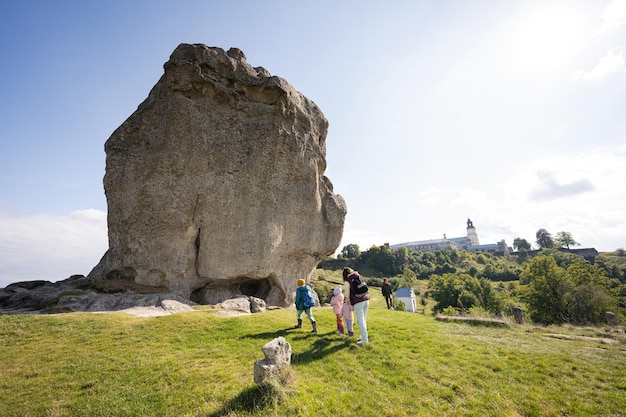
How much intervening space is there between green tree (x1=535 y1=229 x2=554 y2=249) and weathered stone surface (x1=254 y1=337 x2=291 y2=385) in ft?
638

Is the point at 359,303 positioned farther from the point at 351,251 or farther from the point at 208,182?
the point at 351,251

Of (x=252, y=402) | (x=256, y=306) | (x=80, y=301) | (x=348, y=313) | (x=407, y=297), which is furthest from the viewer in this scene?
(x=407, y=297)

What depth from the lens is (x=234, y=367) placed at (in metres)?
Answer: 9.14

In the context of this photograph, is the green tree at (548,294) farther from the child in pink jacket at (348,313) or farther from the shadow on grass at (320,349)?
the shadow on grass at (320,349)

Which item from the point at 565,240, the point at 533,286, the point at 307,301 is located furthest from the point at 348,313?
the point at 565,240

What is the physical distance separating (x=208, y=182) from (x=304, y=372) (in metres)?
18.7

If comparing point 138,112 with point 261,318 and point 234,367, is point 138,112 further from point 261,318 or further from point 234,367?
point 234,367

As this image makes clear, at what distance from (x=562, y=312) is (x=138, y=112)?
61785mm

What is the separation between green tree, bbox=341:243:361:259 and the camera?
414 feet

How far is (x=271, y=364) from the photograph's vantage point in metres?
7.20

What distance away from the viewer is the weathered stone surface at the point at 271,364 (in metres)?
7.03

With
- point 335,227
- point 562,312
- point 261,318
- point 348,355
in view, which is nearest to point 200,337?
point 261,318

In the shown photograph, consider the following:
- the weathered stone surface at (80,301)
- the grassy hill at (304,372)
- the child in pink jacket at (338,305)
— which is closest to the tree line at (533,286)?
the grassy hill at (304,372)

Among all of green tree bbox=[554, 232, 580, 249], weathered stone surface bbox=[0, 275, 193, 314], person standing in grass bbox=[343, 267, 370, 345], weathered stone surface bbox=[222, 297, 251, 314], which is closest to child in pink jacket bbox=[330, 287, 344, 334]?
person standing in grass bbox=[343, 267, 370, 345]
